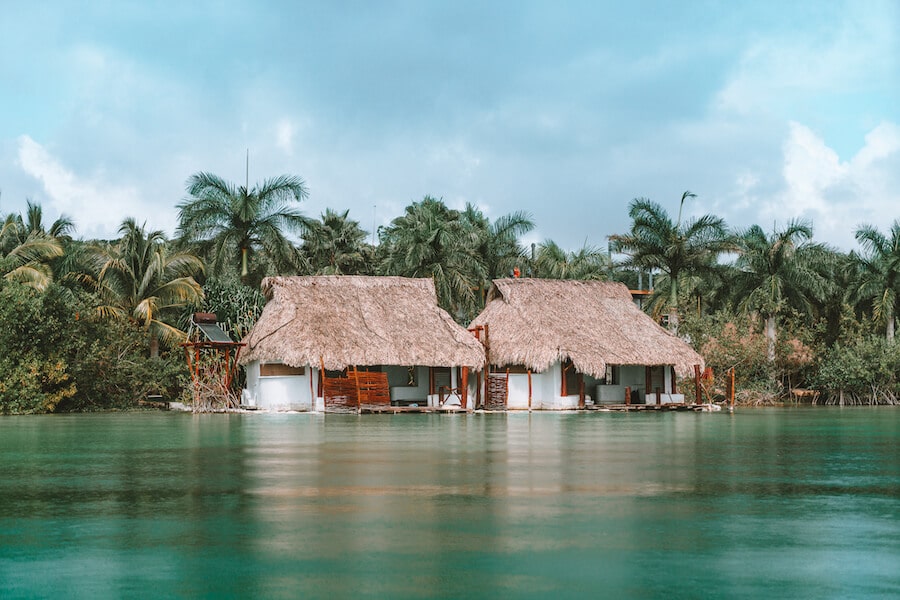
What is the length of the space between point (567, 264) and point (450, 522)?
38.0 m

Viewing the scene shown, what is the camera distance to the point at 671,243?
125 ft

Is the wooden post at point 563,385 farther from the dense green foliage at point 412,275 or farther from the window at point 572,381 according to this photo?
the dense green foliage at point 412,275

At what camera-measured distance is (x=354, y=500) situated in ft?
28.0

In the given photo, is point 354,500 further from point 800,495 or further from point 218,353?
point 218,353

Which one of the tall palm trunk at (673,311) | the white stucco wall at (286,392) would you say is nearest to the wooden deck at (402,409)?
the white stucco wall at (286,392)

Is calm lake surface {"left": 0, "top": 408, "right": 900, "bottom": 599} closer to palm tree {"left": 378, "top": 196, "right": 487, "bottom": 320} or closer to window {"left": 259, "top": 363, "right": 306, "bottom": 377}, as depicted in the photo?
window {"left": 259, "top": 363, "right": 306, "bottom": 377}

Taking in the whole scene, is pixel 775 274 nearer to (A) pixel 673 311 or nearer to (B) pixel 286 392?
(A) pixel 673 311

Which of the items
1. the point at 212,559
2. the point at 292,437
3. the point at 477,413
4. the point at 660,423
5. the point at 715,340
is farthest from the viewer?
the point at 715,340

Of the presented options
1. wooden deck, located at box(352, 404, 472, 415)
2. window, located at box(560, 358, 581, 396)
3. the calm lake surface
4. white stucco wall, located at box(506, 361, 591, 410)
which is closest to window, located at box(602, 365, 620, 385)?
window, located at box(560, 358, 581, 396)

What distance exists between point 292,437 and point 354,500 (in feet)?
30.2

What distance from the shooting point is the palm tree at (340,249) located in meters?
45.4

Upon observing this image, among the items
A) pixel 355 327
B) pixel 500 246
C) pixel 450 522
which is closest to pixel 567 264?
pixel 500 246

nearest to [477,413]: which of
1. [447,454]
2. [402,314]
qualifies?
[402,314]

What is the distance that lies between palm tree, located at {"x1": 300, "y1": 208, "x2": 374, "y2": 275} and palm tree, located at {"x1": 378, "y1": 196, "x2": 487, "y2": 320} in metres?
5.10
